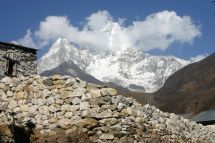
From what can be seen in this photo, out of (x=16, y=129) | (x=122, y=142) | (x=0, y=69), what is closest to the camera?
(x=122, y=142)

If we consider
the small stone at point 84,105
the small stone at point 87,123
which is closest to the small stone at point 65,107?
the small stone at point 84,105

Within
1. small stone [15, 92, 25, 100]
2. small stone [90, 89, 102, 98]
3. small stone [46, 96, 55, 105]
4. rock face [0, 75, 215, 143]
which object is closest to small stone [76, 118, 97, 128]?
rock face [0, 75, 215, 143]

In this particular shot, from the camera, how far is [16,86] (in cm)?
1638

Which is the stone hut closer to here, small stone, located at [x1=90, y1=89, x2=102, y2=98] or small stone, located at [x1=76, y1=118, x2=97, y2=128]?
small stone, located at [x1=90, y1=89, x2=102, y2=98]

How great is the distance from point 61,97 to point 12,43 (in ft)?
52.5

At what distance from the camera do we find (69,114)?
1488 centimetres

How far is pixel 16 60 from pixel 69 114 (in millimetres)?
16113

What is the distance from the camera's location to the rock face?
47.9 feet

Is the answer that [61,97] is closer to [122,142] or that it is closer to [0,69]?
[122,142]

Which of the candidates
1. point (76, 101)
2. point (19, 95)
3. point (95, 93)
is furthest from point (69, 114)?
point (19, 95)

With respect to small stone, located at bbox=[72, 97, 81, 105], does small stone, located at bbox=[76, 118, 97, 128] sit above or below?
below

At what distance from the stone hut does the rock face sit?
1298 centimetres

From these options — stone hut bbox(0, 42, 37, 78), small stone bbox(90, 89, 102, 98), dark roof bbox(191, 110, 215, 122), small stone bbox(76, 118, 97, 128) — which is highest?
stone hut bbox(0, 42, 37, 78)

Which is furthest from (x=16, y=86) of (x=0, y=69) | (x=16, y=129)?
(x=0, y=69)
